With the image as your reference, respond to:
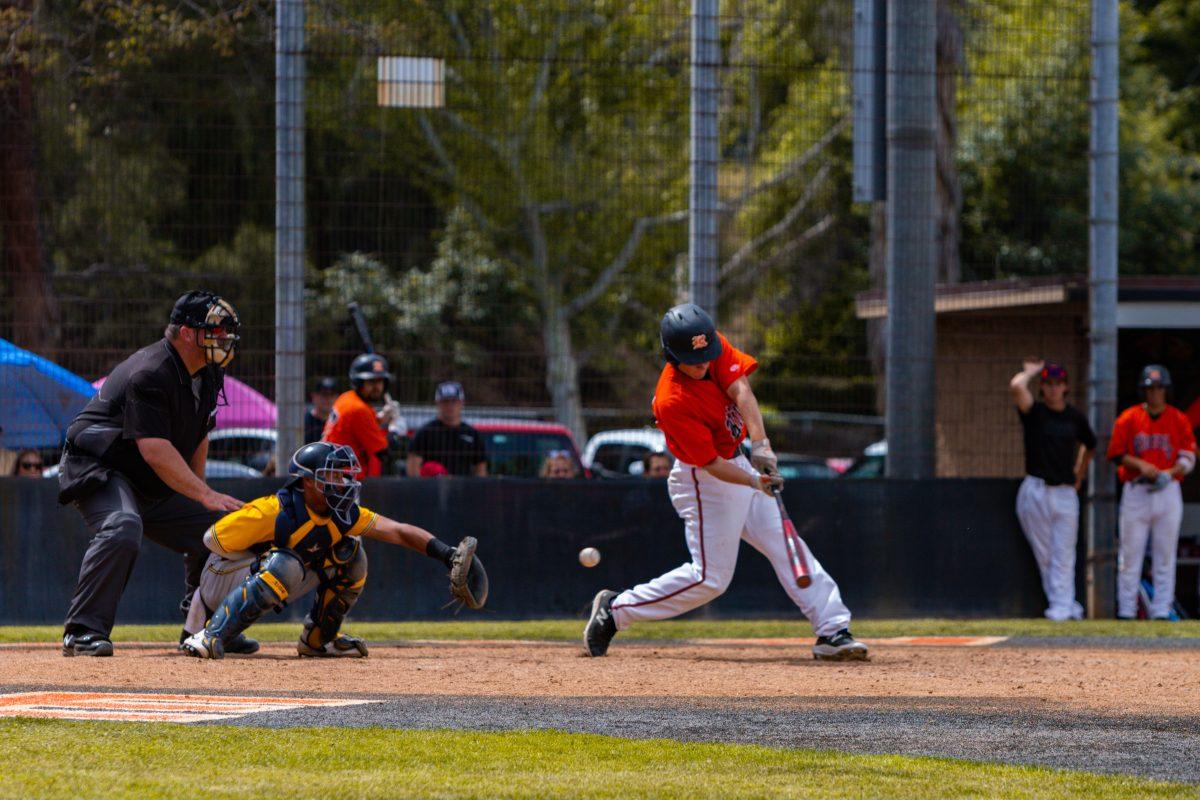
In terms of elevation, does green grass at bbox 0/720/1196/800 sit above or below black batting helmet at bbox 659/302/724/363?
below

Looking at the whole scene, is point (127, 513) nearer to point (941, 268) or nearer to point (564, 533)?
point (564, 533)

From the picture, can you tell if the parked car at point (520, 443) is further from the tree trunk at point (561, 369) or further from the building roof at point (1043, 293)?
the building roof at point (1043, 293)

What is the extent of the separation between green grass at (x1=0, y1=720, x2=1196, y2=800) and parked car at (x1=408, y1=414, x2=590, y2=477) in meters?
6.81

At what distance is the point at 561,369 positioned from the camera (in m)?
12.5

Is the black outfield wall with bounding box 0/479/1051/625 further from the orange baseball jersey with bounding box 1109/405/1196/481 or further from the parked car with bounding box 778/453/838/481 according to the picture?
the parked car with bounding box 778/453/838/481

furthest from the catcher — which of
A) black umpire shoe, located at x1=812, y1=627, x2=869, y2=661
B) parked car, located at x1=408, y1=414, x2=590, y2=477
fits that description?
parked car, located at x1=408, y1=414, x2=590, y2=477

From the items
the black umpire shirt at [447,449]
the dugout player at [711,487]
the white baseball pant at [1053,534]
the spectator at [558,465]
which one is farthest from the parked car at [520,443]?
the dugout player at [711,487]

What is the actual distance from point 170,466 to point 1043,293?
7516mm

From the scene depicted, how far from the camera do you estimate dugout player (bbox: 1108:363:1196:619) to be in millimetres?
13047

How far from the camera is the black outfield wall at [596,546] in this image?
462 inches

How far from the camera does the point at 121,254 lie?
11914mm

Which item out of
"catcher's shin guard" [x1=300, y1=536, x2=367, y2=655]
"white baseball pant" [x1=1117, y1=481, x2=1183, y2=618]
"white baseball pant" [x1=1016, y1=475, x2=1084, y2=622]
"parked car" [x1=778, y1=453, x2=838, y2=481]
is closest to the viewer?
"catcher's shin guard" [x1=300, y1=536, x2=367, y2=655]

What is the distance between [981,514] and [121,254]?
644 centimetres

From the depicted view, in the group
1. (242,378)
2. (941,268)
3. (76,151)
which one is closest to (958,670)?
(242,378)
